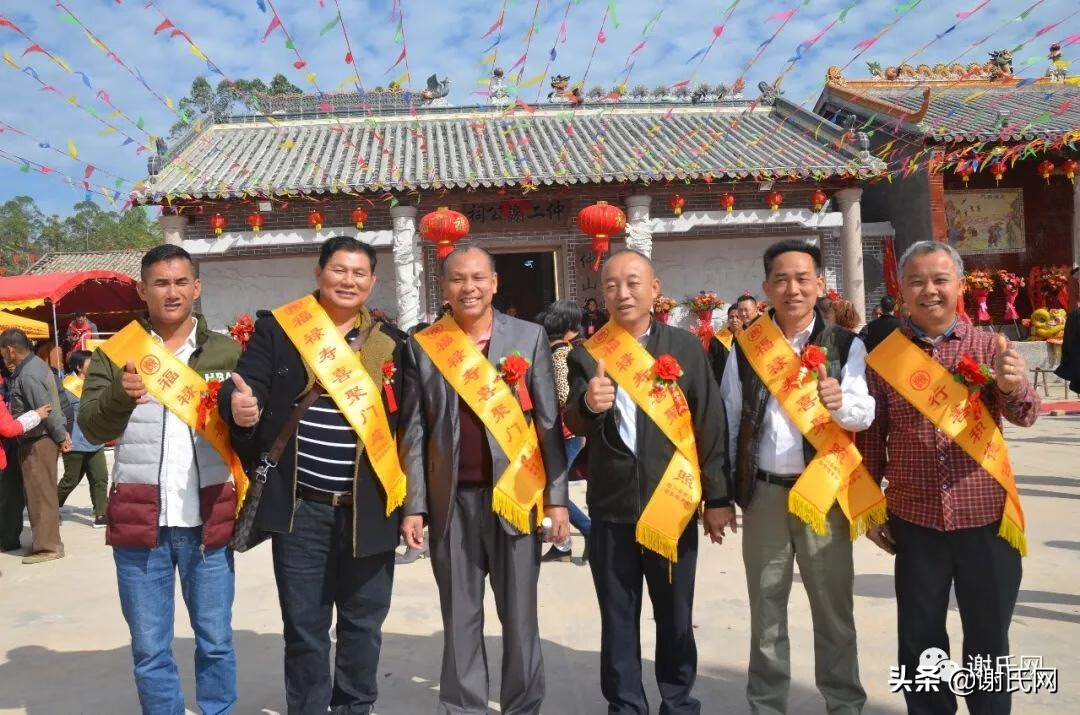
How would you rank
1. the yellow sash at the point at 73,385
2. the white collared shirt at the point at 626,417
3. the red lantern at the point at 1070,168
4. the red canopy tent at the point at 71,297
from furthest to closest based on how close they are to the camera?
the red canopy tent at the point at 71,297, the red lantern at the point at 1070,168, the yellow sash at the point at 73,385, the white collared shirt at the point at 626,417

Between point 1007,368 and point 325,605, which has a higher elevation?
point 1007,368

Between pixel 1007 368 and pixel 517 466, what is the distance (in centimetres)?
153

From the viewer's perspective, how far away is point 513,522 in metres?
2.51

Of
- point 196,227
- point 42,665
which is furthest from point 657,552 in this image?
point 196,227

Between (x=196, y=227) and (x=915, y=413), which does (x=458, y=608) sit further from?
(x=196, y=227)

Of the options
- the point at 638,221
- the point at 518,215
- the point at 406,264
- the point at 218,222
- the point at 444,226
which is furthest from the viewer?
the point at 518,215

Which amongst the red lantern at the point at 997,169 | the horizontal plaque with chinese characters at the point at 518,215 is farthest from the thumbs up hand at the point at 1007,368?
the red lantern at the point at 997,169

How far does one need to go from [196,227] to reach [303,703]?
9.26 metres

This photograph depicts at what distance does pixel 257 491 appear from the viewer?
7.96 ft

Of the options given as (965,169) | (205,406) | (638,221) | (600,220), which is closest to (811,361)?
(205,406)

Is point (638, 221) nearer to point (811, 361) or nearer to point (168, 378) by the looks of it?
point (811, 361)

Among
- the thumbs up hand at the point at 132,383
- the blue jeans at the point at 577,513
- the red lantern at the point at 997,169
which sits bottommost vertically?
the blue jeans at the point at 577,513

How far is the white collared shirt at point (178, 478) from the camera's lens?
2.40 m

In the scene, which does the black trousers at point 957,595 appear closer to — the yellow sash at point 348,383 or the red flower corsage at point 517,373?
the red flower corsage at point 517,373
